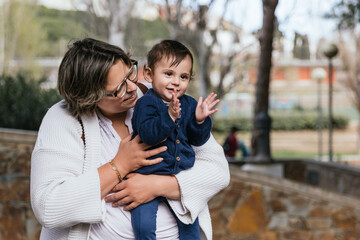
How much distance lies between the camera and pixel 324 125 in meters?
33.6

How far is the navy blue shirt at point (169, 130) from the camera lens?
6.16 feet

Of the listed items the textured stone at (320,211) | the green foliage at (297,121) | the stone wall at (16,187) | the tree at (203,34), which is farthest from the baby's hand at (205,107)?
the green foliage at (297,121)

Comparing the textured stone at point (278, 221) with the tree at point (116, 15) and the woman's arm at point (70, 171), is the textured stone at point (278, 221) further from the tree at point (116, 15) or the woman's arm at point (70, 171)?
the tree at point (116, 15)

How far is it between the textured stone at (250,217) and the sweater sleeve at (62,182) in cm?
404

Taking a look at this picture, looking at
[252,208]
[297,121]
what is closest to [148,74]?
[252,208]

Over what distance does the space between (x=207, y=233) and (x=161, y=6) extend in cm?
942

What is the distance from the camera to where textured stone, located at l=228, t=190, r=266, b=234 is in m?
5.68

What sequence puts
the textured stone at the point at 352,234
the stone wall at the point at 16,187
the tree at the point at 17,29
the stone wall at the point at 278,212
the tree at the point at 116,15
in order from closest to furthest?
the stone wall at the point at 16,187 → the stone wall at the point at 278,212 → the textured stone at the point at 352,234 → the tree at the point at 116,15 → the tree at the point at 17,29

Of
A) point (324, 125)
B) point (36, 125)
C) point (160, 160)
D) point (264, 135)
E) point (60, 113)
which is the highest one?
point (60, 113)

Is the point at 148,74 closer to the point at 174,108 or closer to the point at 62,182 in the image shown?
the point at 174,108

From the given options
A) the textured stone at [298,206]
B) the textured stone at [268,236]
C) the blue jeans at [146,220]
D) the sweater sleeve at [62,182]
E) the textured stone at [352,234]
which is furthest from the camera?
the textured stone at [352,234]

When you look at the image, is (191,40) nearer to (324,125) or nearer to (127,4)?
(127,4)

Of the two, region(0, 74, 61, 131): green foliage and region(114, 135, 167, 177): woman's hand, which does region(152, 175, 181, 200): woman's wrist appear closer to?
region(114, 135, 167, 177): woman's hand

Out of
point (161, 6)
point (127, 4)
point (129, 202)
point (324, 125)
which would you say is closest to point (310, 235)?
point (129, 202)
